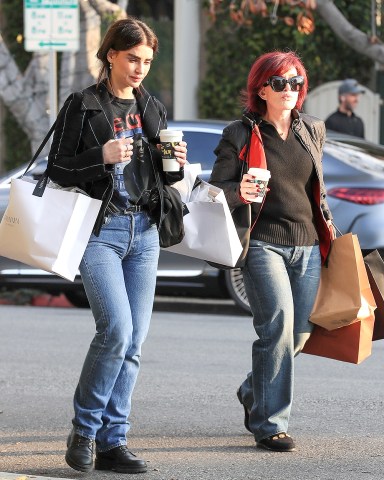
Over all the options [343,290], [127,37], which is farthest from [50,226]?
[343,290]

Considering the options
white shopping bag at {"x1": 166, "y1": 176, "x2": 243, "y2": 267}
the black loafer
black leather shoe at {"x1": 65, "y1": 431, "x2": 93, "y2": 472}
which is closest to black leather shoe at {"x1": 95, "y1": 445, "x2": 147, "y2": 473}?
black leather shoe at {"x1": 65, "y1": 431, "x2": 93, "y2": 472}

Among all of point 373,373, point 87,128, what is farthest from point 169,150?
point 373,373

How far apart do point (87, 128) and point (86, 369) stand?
1.02 metres

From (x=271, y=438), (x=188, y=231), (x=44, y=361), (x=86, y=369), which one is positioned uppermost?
(x=188, y=231)

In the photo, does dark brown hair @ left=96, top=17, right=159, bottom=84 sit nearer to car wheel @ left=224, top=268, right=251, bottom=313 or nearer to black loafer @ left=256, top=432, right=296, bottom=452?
black loafer @ left=256, top=432, right=296, bottom=452

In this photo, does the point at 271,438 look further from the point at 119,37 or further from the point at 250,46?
the point at 250,46

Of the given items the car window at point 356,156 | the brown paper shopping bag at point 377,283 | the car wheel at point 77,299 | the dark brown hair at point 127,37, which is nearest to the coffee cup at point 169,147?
the dark brown hair at point 127,37

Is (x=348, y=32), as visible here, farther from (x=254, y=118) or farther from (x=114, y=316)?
(x=114, y=316)

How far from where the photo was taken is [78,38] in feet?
45.8

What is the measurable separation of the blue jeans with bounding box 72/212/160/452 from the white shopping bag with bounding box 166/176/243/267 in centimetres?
21

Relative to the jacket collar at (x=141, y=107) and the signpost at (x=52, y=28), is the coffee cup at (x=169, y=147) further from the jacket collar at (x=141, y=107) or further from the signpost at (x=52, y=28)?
the signpost at (x=52, y=28)

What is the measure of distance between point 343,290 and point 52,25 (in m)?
8.06

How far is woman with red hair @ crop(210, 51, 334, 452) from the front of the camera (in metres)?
6.06

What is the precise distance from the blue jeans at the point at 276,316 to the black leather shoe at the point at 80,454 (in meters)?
0.95
